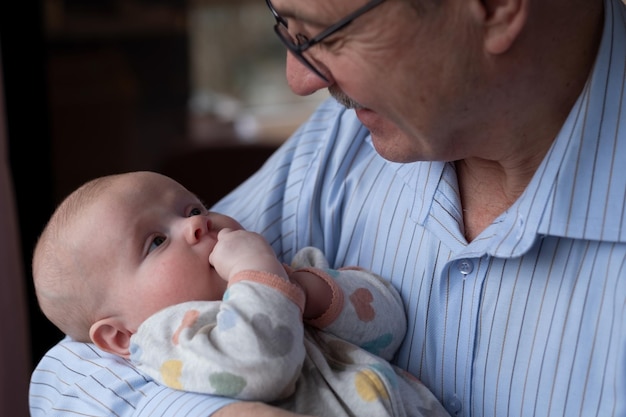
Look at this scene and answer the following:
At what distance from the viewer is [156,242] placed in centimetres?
149

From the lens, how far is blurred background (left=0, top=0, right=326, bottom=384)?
10.5 feet

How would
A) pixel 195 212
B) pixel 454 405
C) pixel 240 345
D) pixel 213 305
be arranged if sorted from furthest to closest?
pixel 195 212, pixel 454 405, pixel 213 305, pixel 240 345

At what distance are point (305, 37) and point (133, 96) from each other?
3.35m

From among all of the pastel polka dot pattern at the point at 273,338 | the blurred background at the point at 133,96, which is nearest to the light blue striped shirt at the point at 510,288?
the pastel polka dot pattern at the point at 273,338

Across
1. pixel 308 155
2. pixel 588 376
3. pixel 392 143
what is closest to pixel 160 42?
pixel 308 155

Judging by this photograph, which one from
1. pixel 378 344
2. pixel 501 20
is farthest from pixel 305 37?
pixel 378 344

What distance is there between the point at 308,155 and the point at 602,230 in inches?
26.2

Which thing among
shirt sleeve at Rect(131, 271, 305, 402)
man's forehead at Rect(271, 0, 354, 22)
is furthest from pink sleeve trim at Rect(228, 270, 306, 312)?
man's forehead at Rect(271, 0, 354, 22)

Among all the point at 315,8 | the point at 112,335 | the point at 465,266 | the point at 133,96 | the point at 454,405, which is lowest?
the point at 454,405

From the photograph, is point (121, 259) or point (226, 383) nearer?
point (226, 383)

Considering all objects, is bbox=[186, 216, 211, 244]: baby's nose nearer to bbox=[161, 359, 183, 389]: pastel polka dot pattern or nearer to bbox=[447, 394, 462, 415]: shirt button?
bbox=[161, 359, 183, 389]: pastel polka dot pattern

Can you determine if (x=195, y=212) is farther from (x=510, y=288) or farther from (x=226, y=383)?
(x=510, y=288)

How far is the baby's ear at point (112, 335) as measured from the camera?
58.3 inches

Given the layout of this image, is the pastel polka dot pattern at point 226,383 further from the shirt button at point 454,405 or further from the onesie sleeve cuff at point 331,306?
the shirt button at point 454,405
